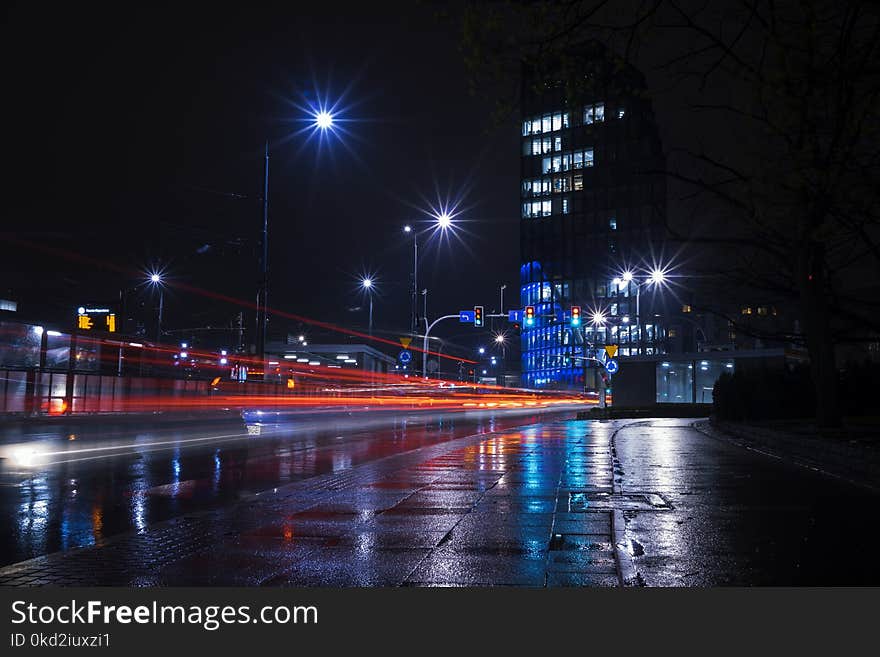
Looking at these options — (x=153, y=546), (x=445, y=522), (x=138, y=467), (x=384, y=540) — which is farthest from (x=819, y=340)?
(x=153, y=546)

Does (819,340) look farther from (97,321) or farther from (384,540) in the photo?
(97,321)

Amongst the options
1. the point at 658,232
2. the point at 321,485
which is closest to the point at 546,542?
the point at 321,485

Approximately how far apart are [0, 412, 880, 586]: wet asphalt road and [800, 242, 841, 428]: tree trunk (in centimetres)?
352

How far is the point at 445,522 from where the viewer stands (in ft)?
29.5

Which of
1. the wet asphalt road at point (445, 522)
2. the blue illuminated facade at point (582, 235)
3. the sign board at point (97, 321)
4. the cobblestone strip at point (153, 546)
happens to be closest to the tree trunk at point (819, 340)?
the wet asphalt road at point (445, 522)

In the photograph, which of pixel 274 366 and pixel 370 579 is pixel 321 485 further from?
pixel 274 366

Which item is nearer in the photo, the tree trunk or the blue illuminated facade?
the tree trunk

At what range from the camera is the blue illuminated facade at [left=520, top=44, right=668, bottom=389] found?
118750mm

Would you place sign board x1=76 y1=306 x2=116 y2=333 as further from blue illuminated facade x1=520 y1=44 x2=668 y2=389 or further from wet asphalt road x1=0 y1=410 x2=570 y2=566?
blue illuminated facade x1=520 y1=44 x2=668 y2=389

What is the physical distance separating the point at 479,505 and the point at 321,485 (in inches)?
130

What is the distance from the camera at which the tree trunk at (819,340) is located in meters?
A: 19.5

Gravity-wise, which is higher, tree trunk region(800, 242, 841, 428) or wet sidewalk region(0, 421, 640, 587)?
tree trunk region(800, 242, 841, 428)

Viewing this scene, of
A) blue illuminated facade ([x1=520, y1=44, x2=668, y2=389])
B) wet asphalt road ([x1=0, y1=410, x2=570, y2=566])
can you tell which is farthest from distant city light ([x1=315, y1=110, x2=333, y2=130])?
blue illuminated facade ([x1=520, y1=44, x2=668, y2=389])

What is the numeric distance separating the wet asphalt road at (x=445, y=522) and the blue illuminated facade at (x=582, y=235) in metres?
101
